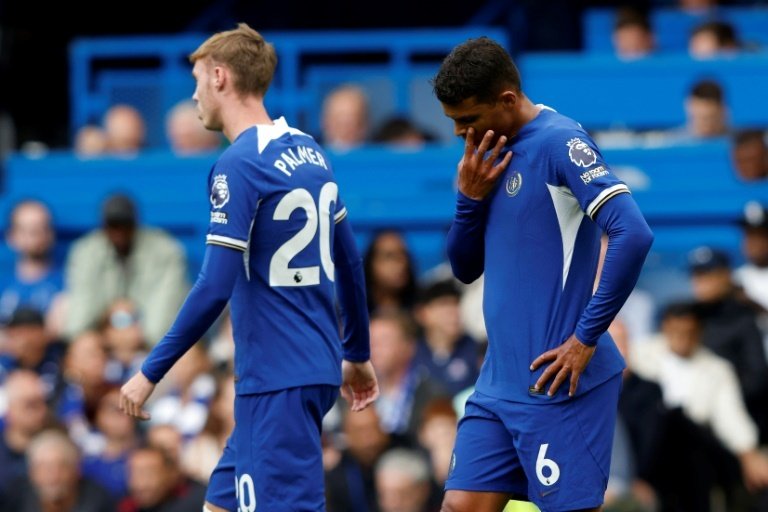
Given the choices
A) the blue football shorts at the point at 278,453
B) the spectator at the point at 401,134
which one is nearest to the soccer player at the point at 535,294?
the blue football shorts at the point at 278,453

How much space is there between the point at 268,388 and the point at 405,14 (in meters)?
10.5

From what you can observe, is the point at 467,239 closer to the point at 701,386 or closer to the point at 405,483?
the point at 405,483

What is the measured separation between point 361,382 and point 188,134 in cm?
600

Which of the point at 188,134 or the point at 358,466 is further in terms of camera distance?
the point at 188,134

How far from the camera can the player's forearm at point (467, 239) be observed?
5.34m

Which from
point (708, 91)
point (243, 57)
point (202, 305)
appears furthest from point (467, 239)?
point (708, 91)

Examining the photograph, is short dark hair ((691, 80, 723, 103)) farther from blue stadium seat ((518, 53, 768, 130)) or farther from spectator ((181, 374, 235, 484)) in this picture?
spectator ((181, 374, 235, 484))

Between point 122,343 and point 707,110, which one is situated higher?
point 707,110

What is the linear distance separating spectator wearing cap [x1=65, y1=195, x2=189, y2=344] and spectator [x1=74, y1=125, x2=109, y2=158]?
5.07ft

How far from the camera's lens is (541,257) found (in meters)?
5.19

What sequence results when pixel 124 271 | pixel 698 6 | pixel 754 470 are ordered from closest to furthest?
pixel 754 470, pixel 124 271, pixel 698 6

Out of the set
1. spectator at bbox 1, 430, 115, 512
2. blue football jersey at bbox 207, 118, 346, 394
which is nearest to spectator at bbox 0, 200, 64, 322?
spectator at bbox 1, 430, 115, 512

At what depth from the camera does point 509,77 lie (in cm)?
517

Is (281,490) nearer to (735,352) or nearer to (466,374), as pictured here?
A: (466,374)
